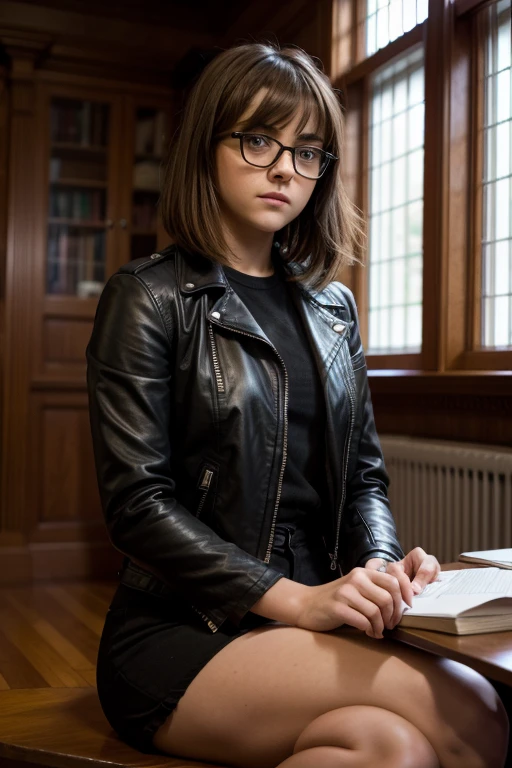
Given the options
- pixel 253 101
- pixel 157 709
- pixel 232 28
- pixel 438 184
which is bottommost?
pixel 157 709

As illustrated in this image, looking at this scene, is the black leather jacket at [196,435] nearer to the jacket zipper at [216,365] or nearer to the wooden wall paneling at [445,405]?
the jacket zipper at [216,365]

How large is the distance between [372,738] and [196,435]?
507mm

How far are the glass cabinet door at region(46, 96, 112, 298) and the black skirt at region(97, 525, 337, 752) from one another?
3.78 m

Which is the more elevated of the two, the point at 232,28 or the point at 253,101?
the point at 232,28

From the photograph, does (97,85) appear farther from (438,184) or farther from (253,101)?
(253,101)

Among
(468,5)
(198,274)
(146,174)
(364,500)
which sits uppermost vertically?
(468,5)

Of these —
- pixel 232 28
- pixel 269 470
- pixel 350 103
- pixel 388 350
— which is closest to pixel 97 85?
pixel 232 28

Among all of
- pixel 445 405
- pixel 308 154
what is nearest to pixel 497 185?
pixel 445 405

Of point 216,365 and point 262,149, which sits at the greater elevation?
point 262,149

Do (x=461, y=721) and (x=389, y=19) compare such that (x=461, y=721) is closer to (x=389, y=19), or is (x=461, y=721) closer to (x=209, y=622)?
(x=209, y=622)

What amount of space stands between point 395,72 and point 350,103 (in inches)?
12.8

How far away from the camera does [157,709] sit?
1.22 metres

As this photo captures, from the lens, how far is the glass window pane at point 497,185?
10.2ft

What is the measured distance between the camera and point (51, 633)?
11.9 ft
